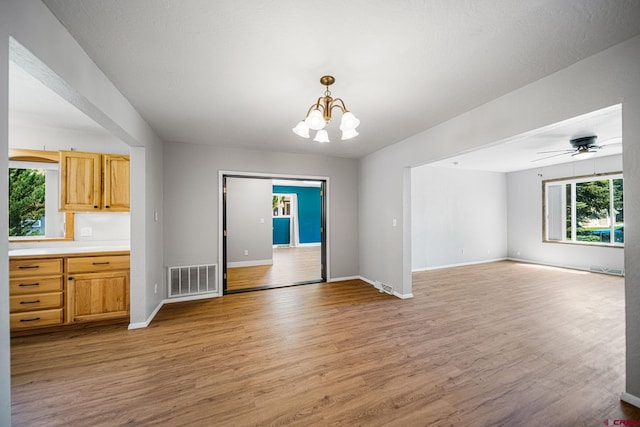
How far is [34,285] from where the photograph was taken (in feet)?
8.37

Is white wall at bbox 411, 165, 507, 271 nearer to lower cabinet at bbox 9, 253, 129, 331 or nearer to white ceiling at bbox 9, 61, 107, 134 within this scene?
lower cabinet at bbox 9, 253, 129, 331

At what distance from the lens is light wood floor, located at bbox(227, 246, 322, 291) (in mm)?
4597

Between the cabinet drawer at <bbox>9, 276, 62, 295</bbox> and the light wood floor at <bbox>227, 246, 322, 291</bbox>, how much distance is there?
7.06 ft

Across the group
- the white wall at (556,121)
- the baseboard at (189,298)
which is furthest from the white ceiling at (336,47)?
the baseboard at (189,298)

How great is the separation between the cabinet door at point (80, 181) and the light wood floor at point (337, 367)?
155 centimetres

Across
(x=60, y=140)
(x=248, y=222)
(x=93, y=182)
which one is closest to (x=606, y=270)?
(x=248, y=222)

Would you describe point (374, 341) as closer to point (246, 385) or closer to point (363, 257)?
point (246, 385)

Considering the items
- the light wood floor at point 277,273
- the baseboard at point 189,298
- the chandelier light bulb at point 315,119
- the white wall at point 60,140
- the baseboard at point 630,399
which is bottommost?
the light wood floor at point 277,273

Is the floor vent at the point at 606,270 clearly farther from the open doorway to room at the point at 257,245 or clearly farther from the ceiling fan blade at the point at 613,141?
the open doorway to room at the point at 257,245

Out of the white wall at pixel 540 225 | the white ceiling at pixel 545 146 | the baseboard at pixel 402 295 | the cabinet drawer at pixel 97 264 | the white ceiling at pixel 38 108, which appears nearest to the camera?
the white ceiling at pixel 38 108

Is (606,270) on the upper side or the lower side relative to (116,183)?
lower

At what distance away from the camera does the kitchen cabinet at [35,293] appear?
2.49 metres

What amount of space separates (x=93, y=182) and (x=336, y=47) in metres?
3.50

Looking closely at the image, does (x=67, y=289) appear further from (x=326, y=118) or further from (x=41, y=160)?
(x=326, y=118)
